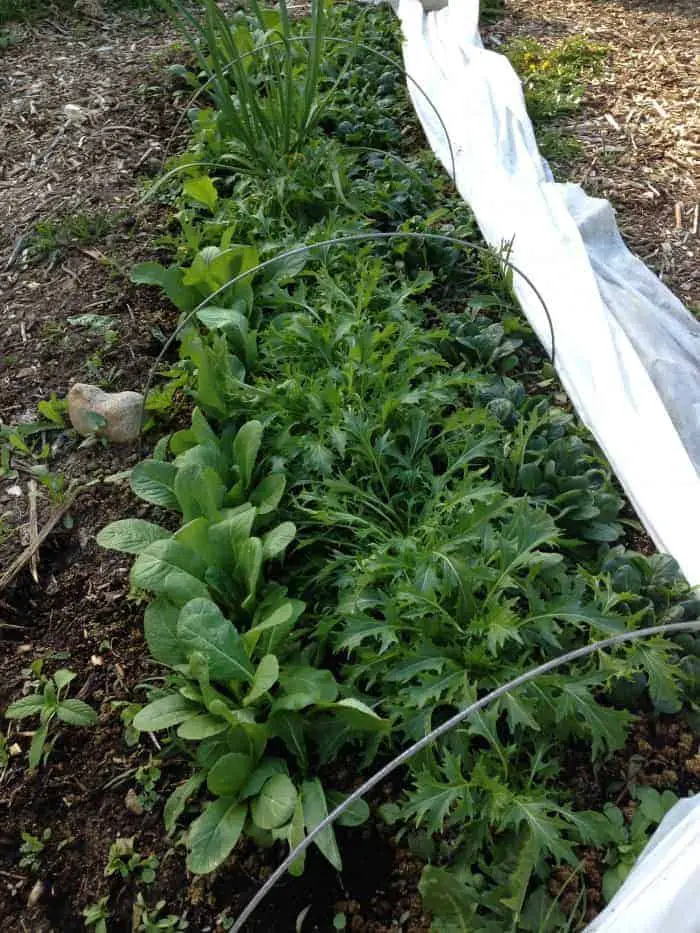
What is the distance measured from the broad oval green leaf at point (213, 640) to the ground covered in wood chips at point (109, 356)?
11.9 inches

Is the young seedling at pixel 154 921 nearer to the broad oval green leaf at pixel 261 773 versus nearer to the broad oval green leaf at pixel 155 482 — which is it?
the broad oval green leaf at pixel 261 773

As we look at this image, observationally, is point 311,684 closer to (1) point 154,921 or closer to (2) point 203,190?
(1) point 154,921

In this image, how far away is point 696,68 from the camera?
4.04 metres

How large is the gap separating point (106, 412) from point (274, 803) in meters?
1.23

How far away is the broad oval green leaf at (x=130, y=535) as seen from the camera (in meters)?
1.78

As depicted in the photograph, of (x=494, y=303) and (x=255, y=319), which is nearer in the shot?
(x=255, y=319)

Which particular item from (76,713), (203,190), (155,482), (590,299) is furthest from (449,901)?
(203,190)

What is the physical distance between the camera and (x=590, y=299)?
243cm

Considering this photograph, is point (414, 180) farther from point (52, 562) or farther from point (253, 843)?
point (253, 843)

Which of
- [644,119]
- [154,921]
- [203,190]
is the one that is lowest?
[154,921]

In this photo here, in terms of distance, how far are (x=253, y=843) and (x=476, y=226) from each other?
86.1 inches

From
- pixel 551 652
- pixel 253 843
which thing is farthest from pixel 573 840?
pixel 253 843

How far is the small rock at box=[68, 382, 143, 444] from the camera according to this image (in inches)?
87.4

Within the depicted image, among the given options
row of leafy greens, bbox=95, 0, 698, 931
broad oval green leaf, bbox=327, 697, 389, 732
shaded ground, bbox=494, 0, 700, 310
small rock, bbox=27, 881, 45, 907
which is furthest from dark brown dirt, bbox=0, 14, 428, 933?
shaded ground, bbox=494, 0, 700, 310
